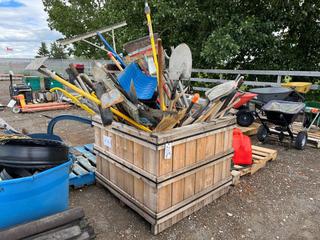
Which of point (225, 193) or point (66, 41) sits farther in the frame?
point (66, 41)

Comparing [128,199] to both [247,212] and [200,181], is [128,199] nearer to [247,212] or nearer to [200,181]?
[200,181]

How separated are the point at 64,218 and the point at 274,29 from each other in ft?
27.3

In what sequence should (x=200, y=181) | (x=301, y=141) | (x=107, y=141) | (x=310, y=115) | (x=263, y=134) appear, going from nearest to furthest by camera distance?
1. (x=200, y=181)
2. (x=107, y=141)
3. (x=301, y=141)
4. (x=263, y=134)
5. (x=310, y=115)

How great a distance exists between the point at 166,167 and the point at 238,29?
21.0ft

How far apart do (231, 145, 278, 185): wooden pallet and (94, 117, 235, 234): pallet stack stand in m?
0.26

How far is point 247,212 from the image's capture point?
261 centimetres

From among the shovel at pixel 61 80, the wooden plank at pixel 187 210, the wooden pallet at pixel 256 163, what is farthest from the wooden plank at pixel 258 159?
the shovel at pixel 61 80

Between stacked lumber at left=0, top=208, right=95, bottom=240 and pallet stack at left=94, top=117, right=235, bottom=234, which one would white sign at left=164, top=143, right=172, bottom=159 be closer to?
pallet stack at left=94, top=117, right=235, bottom=234

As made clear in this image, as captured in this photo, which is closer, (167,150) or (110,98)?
(110,98)

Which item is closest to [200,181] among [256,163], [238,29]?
[256,163]

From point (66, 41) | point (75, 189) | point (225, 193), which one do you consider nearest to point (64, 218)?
point (75, 189)

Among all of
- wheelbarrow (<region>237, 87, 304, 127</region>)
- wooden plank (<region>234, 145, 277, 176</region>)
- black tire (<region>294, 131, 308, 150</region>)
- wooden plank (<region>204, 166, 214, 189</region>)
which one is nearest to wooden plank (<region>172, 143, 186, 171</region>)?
wooden plank (<region>204, 166, 214, 189</region>)

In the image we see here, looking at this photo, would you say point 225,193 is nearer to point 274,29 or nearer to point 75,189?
point 75,189

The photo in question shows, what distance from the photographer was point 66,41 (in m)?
3.16
